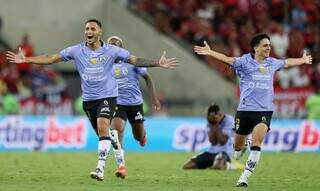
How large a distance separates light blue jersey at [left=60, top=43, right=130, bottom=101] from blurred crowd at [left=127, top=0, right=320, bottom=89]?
18127 mm

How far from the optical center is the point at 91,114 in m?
16.2

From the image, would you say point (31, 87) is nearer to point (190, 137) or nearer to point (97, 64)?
point (190, 137)

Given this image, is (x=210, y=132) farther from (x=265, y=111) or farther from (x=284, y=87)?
(x=284, y=87)

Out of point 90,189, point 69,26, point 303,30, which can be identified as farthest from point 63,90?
point 90,189

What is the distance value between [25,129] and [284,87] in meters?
9.33

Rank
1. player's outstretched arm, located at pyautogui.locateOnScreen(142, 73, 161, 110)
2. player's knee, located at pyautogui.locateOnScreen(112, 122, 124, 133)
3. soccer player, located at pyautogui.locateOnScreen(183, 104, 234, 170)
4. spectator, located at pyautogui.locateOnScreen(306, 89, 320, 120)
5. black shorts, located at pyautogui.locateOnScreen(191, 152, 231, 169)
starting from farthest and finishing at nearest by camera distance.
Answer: spectator, located at pyautogui.locateOnScreen(306, 89, 320, 120) → black shorts, located at pyautogui.locateOnScreen(191, 152, 231, 169) → soccer player, located at pyautogui.locateOnScreen(183, 104, 234, 170) → player's outstretched arm, located at pyautogui.locateOnScreen(142, 73, 161, 110) → player's knee, located at pyautogui.locateOnScreen(112, 122, 124, 133)

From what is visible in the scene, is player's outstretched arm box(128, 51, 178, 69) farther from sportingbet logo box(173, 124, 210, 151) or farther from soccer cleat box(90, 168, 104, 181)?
sportingbet logo box(173, 124, 210, 151)

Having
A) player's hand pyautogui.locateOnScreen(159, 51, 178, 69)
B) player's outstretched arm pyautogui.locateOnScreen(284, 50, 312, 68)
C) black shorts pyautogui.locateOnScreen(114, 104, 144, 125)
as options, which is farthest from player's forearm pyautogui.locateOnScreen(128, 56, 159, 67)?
black shorts pyautogui.locateOnScreen(114, 104, 144, 125)

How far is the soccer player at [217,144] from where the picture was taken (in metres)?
20.6

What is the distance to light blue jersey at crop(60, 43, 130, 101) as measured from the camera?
1595 cm

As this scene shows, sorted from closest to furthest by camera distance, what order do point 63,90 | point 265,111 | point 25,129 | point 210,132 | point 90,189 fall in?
point 90,189, point 265,111, point 210,132, point 25,129, point 63,90

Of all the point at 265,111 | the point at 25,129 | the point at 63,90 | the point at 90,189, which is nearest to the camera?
the point at 90,189

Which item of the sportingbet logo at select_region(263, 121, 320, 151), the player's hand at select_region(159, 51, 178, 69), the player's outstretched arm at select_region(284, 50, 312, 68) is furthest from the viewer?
the sportingbet logo at select_region(263, 121, 320, 151)

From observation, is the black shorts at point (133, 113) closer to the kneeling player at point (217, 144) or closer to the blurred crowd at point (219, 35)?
the kneeling player at point (217, 144)
